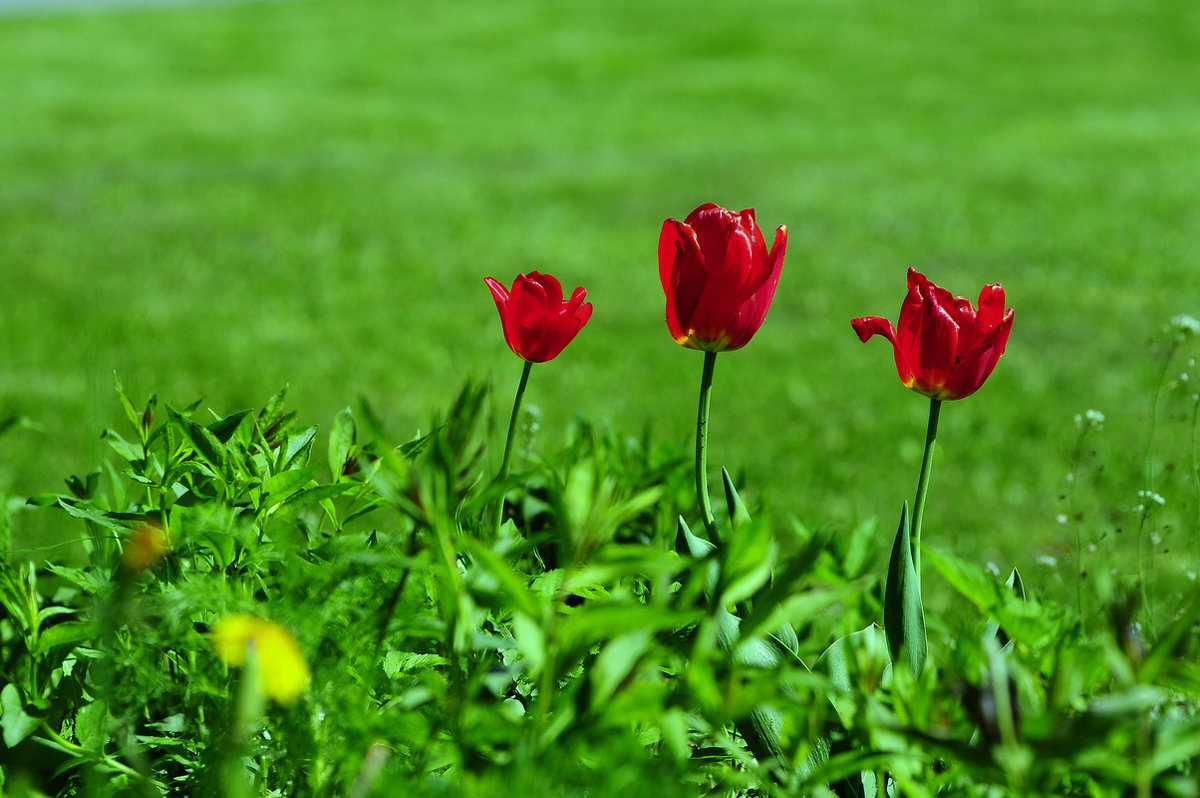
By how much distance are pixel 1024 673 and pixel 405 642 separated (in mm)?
615

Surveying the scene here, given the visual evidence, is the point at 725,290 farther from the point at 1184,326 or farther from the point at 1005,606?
the point at 1184,326

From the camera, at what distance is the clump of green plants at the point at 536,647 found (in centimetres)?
81

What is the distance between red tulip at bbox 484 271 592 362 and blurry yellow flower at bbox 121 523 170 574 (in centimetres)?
44

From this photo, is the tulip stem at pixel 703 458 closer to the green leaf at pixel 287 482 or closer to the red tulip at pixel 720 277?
the red tulip at pixel 720 277

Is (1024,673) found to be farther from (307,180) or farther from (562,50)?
(562,50)

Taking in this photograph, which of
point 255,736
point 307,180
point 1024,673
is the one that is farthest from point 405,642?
point 307,180

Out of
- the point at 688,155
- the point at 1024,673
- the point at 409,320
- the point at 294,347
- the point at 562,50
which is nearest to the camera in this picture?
the point at 1024,673

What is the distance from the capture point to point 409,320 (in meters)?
5.86

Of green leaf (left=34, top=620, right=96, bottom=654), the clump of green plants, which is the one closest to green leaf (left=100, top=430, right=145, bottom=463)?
the clump of green plants

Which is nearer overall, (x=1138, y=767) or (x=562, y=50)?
(x=1138, y=767)

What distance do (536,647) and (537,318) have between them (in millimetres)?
557

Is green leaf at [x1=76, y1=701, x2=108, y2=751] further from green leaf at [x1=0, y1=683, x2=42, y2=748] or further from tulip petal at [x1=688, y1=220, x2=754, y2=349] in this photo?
tulip petal at [x1=688, y1=220, x2=754, y2=349]

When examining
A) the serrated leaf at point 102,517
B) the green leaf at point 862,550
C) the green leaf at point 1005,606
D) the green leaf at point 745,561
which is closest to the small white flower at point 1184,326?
the green leaf at point 862,550

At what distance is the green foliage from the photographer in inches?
31.8
